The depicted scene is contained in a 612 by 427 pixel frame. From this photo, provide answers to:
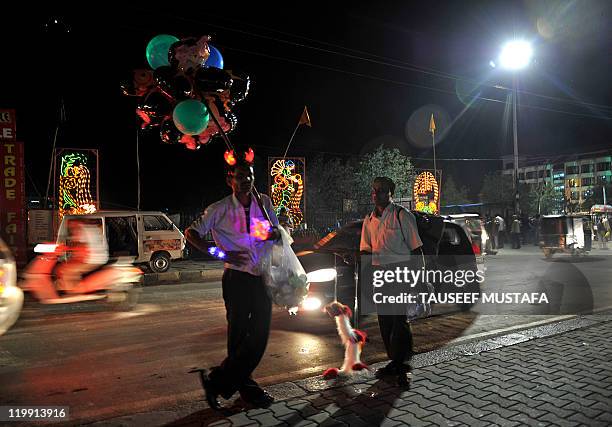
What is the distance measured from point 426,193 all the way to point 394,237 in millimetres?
24292

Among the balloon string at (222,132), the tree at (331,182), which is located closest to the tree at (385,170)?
the tree at (331,182)

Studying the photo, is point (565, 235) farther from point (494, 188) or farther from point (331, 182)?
point (494, 188)

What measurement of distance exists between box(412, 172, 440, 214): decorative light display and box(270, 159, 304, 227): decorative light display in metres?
9.27

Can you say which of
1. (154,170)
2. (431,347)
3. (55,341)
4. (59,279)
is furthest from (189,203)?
(431,347)

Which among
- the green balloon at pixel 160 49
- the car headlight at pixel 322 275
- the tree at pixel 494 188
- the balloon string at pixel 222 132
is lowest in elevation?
the car headlight at pixel 322 275

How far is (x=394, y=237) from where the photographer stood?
4547mm

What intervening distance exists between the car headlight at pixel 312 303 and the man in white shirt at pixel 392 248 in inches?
90.5

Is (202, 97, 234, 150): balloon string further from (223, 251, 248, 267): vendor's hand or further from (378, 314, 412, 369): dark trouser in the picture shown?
(378, 314, 412, 369): dark trouser

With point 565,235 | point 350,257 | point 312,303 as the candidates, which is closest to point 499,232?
point 565,235

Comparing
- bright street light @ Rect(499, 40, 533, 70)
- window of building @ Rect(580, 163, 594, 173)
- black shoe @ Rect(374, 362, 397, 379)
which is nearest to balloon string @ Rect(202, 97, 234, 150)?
black shoe @ Rect(374, 362, 397, 379)

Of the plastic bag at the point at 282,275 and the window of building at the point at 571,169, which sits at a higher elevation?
the window of building at the point at 571,169

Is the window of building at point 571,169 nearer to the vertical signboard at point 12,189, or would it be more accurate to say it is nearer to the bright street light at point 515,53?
the bright street light at point 515,53

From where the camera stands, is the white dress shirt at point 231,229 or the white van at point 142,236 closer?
the white dress shirt at point 231,229

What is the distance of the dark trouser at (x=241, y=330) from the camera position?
11.8 feet
